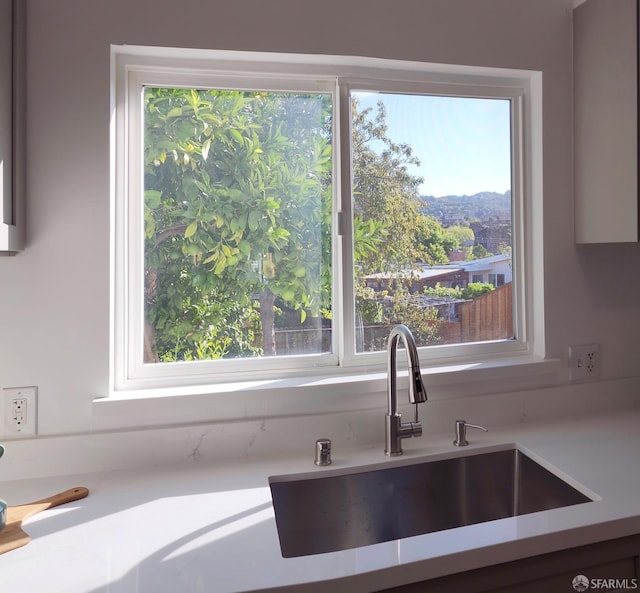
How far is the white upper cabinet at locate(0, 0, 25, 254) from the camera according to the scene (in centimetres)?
108

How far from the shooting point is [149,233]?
1.42 metres

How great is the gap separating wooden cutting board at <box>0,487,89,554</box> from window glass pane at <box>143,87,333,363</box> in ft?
1.37

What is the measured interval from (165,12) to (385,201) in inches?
32.1

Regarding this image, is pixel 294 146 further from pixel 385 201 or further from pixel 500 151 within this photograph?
pixel 500 151

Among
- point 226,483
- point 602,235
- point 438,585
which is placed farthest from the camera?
point 602,235

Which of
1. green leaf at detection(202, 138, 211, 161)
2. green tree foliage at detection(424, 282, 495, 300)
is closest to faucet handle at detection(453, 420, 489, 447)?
green tree foliage at detection(424, 282, 495, 300)

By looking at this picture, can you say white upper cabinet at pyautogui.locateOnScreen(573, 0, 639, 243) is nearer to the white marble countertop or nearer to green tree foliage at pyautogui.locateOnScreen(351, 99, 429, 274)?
green tree foliage at pyautogui.locateOnScreen(351, 99, 429, 274)

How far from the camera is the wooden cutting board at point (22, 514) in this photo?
Answer: 91 centimetres

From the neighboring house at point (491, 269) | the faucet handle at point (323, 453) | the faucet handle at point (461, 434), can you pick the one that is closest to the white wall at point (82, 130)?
the faucet handle at point (323, 453)

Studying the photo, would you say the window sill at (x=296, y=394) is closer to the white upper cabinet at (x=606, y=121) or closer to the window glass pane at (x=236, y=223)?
the window glass pane at (x=236, y=223)

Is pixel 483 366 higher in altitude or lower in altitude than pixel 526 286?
lower

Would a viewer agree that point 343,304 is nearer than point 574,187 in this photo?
Yes

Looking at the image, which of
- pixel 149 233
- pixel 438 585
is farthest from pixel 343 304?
pixel 438 585

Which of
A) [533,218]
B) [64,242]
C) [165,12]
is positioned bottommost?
[64,242]
